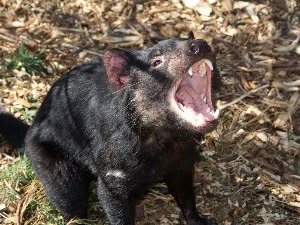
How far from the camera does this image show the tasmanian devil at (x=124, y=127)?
3.84m

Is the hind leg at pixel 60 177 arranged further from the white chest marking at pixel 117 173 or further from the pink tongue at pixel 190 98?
the pink tongue at pixel 190 98

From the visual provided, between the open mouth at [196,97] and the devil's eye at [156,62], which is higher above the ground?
the devil's eye at [156,62]

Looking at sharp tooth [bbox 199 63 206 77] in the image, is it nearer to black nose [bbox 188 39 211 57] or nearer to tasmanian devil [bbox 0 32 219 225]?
tasmanian devil [bbox 0 32 219 225]

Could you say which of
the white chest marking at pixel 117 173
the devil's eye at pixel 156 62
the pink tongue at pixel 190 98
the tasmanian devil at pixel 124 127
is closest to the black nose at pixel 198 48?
the tasmanian devil at pixel 124 127

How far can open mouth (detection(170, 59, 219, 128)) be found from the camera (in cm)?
381

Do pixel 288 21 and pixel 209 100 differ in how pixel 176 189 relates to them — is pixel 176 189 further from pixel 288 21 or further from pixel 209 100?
pixel 288 21

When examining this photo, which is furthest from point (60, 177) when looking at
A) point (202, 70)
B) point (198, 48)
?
point (198, 48)

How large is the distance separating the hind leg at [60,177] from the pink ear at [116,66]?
2.78ft

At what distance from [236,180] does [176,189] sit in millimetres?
699

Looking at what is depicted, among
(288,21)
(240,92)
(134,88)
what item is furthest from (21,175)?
(288,21)

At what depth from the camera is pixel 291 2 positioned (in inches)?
258

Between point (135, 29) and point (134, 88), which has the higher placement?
point (134, 88)

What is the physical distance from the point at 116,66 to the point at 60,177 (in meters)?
1.03

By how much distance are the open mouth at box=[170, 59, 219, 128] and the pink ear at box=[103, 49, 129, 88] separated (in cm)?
35
